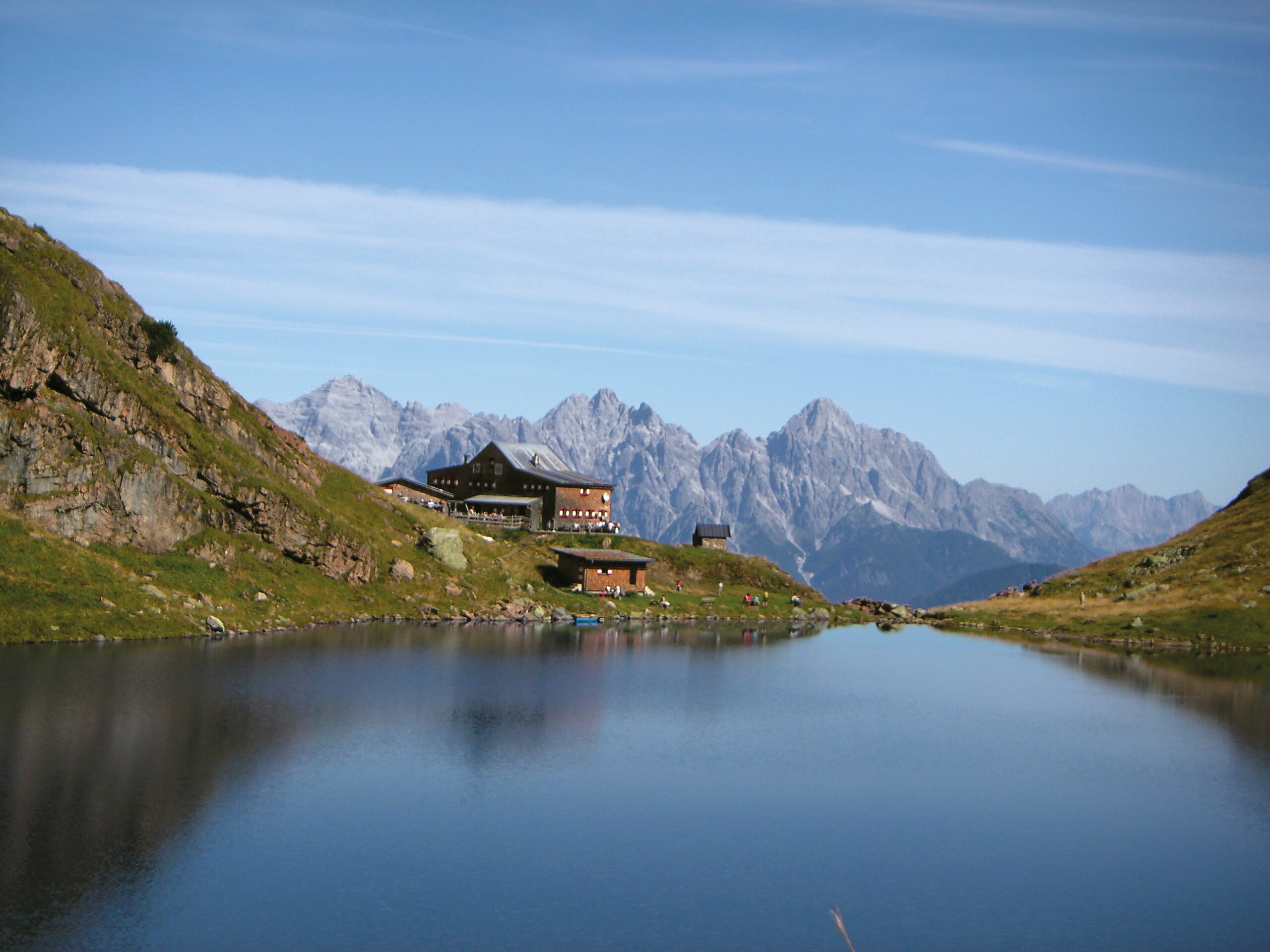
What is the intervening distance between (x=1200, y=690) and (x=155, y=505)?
86802 millimetres

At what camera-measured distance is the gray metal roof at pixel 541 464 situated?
578 ft

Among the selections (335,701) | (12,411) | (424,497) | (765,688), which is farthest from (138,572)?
(424,497)

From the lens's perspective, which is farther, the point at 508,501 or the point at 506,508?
the point at 506,508

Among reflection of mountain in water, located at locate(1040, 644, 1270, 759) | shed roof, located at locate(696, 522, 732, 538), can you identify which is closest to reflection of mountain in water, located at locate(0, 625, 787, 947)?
reflection of mountain in water, located at locate(1040, 644, 1270, 759)

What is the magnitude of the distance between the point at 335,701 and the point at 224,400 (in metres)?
57.8

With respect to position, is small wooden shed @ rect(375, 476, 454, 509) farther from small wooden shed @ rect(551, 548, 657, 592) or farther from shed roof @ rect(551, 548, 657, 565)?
small wooden shed @ rect(551, 548, 657, 592)

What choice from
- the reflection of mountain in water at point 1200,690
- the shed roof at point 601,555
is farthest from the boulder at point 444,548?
the reflection of mountain in water at point 1200,690

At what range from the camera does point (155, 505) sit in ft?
324

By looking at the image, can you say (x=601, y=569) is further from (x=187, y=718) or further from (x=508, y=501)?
(x=187, y=718)

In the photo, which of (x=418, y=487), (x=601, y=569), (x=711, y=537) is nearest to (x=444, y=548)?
(x=601, y=569)

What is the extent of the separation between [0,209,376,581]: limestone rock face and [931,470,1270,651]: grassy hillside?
287ft

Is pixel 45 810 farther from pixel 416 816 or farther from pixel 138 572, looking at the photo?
pixel 138 572

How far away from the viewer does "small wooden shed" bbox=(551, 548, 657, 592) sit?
462 ft

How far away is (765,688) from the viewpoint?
89.6 m
